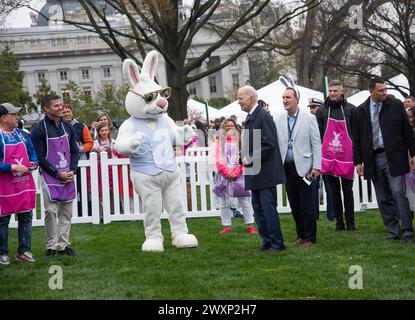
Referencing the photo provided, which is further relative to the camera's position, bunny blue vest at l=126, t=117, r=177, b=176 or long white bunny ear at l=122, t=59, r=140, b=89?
long white bunny ear at l=122, t=59, r=140, b=89

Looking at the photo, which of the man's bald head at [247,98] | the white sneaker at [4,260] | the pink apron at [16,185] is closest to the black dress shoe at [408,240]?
the man's bald head at [247,98]

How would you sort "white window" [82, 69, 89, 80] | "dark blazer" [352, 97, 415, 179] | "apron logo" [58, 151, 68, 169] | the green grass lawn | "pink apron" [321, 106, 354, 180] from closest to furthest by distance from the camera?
the green grass lawn, "dark blazer" [352, 97, 415, 179], "apron logo" [58, 151, 68, 169], "pink apron" [321, 106, 354, 180], "white window" [82, 69, 89, 80]

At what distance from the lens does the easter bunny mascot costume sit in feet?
31.1

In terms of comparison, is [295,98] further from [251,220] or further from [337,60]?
[337,60]

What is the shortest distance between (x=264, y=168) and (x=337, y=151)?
2.42m

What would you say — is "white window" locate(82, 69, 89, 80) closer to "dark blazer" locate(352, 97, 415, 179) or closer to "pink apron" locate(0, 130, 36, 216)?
"pink apron" locate(0, 130, 36, 216)

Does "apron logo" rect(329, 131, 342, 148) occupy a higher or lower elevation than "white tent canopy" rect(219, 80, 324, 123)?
lower

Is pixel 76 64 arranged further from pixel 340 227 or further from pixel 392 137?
pixel 392 137

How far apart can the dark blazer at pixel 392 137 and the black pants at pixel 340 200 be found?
125 centimetres

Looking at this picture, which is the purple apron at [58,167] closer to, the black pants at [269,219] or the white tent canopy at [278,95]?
the black pants at [269,219]

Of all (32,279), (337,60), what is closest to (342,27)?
(337,60)

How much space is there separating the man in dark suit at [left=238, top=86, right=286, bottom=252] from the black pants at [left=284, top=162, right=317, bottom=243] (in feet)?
1.12

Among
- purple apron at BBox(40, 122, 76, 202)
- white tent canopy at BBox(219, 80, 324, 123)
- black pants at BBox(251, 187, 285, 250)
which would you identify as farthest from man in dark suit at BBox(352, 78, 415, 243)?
white tent canopy at BBox(219, 80, 324, 123)

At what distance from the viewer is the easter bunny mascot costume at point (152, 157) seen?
947cm
